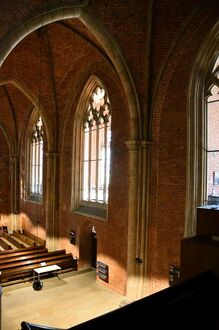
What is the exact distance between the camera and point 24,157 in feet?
55.9

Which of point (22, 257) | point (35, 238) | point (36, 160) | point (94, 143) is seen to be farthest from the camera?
point (36, 160)

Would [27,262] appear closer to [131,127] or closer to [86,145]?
[86,145]

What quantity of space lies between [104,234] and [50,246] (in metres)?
4.03

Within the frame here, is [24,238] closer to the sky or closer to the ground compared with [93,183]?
closer to the ground

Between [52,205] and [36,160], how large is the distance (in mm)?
4224

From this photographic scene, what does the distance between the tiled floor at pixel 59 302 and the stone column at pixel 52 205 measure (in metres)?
2.48

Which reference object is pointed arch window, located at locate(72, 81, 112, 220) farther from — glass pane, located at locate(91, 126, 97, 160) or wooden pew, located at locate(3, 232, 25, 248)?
wooden pew, located at locate(3, 232, 25, 248)

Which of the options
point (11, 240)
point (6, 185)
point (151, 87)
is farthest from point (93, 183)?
point (6, 185)

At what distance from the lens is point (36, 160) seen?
640 inches

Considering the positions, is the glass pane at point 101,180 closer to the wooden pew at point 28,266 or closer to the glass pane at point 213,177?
the wooden pew at point 28,266

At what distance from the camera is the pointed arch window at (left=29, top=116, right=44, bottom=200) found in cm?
1572

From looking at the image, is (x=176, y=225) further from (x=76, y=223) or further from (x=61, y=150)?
(x=61, y=150)

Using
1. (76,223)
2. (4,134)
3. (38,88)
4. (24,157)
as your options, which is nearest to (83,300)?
(76,223)

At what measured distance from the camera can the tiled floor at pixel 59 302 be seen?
7535mm
